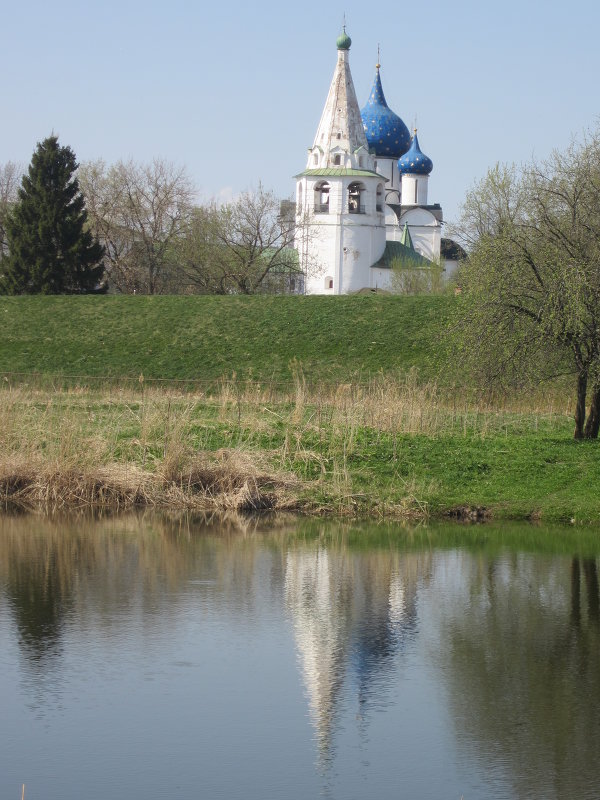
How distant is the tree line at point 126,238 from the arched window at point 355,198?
415 centimetres

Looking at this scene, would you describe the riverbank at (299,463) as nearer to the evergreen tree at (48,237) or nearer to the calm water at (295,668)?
the calm water at (295,668)

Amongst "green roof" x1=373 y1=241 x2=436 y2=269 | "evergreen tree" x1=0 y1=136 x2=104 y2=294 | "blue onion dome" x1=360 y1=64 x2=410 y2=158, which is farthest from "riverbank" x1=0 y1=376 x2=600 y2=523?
"blue onion dome" x1=360 y1=64 x2=410 y2=158

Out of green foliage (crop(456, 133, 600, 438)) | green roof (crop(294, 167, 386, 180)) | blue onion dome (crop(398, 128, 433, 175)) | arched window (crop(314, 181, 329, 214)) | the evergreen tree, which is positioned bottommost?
green foliage (crop(456, 133, 600, 438))

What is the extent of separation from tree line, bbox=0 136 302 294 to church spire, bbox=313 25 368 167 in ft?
15.0

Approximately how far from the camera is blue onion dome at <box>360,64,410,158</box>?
290ft

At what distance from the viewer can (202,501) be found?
1861 centimetres

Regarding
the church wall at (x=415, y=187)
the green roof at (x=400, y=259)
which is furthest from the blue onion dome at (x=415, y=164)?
the green roof at (x=400, y=259)

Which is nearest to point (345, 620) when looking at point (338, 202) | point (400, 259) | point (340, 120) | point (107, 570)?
point (107, 570)

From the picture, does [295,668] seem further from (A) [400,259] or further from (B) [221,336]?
(A) [400,259]

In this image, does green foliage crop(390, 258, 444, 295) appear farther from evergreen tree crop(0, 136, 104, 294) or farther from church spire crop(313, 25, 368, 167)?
evergreen tree crop(0, 136, 104, 294)

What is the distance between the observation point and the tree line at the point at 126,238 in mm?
53844

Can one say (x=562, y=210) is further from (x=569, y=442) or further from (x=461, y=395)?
(x=461, y=395)

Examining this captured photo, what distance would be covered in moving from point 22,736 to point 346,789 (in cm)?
238

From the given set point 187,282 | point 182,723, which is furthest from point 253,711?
point 187,282
